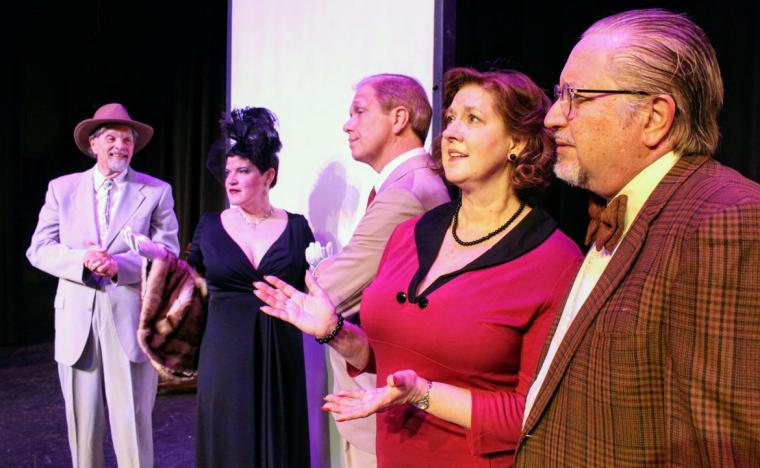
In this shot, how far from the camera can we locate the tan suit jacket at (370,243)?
197 centimetres

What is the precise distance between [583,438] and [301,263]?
1914mm

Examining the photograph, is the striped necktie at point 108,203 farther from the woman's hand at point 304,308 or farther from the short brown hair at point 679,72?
the short brown hair at point 679,72

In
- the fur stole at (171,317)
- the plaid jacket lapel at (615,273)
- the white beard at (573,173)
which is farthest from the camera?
the fur stole at (171,317)

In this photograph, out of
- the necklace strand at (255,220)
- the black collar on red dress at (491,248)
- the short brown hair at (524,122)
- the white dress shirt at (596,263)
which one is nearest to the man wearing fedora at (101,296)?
the necklace strand at (255,220)

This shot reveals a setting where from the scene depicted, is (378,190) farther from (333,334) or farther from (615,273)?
(615,273)

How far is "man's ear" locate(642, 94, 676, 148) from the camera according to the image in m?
1.06

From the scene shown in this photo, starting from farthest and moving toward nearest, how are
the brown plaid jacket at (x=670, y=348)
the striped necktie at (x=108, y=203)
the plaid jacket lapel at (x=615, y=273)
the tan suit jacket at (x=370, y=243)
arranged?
1. the striped necktie at (x=108, y=203)
2. the tan suit jacket at (x=370, y=243)
3. the plaid jacket lapel at (x=615, y=273)
4. the brown plaid jacket at (x=670, y=348)

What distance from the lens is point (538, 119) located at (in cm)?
159

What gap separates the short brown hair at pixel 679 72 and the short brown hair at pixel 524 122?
49 cm

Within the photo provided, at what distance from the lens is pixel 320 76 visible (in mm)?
2963

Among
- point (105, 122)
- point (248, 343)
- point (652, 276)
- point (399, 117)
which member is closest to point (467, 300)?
point (652, 276)

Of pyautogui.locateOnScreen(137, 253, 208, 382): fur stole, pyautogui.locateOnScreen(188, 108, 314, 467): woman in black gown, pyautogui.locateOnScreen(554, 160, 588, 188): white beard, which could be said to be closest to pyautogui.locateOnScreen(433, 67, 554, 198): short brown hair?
pyautogui.locateOnScreen(554, 160, 588, 188): white beard

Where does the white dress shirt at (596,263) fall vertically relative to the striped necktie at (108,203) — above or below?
above

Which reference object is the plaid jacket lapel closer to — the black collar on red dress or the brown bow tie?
the brown bow tie
